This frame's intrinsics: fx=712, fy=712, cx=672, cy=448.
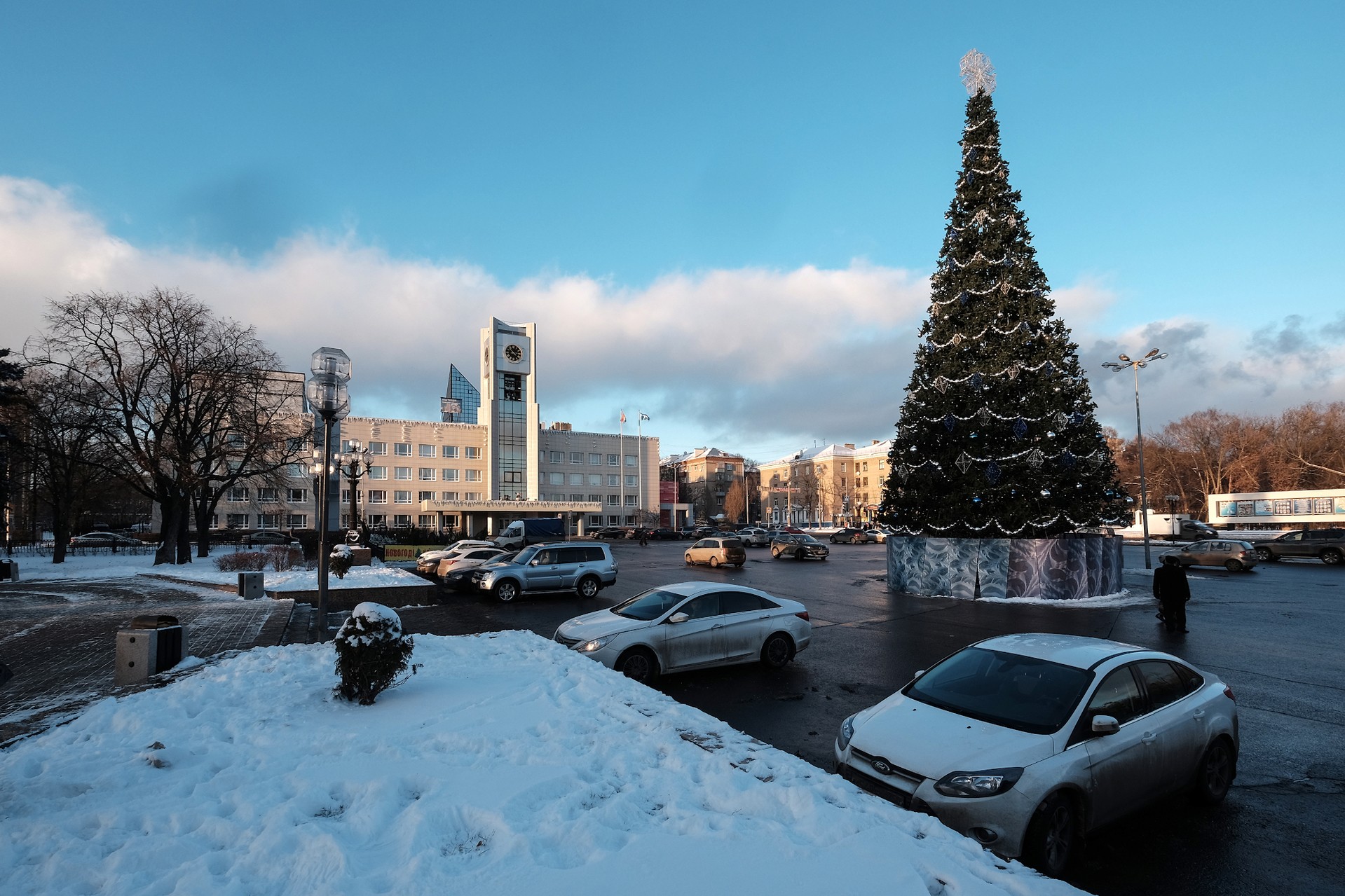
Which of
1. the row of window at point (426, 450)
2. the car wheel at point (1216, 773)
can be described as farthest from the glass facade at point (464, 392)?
the car wheel at point (1216, 773)

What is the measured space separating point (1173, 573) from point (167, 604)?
22.4 metres

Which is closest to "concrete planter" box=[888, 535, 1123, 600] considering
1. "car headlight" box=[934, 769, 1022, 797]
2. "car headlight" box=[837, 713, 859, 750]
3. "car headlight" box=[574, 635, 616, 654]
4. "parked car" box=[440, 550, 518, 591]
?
"parked car" box=[440, 550, 518, 591]

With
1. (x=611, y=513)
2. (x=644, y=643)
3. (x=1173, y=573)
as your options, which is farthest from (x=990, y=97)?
(x=611, y=513)

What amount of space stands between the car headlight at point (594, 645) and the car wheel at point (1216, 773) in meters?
6.58

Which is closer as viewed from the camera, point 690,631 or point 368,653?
point 368,653

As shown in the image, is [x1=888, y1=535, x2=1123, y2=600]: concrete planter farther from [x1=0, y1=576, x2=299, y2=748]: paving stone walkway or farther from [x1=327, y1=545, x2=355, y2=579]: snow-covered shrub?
[x1=327, y1=545, x2=355, y2=579]: snow-covered shrub

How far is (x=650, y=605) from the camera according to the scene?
10883 mm

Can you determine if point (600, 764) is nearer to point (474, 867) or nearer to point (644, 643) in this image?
point (474, 867)

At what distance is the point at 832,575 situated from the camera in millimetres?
28297

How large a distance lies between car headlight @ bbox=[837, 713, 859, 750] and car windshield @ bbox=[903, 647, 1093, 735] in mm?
671

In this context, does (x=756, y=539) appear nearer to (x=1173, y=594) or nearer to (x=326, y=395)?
(x=1173, y=594)

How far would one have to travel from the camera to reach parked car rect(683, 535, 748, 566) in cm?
3161

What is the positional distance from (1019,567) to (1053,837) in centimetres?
1724

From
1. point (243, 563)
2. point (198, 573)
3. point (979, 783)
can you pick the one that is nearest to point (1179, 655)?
point (979, 783)
